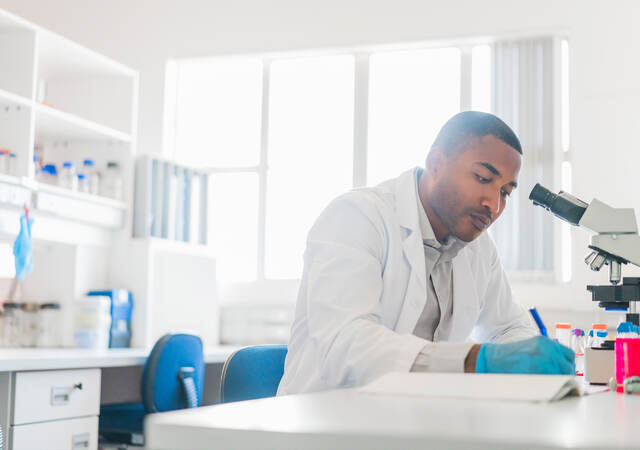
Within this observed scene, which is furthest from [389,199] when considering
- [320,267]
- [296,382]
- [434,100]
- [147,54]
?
[147,54]

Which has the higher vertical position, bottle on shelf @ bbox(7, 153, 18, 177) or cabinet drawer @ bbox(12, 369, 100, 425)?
bottle on shelf @ bbox(7, 153, 18, 177)

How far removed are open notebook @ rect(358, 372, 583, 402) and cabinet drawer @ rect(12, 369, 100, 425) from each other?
1741 millimetres

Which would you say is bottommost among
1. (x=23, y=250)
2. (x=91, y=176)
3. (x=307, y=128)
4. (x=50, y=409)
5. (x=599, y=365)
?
(x=50, y=409)

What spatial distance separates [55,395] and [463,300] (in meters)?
1.45

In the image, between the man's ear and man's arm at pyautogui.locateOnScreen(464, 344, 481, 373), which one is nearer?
man's arm at pyautogui.locateOnScreen(464, 344, 481, 373)

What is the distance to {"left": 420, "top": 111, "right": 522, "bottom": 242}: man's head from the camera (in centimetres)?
153

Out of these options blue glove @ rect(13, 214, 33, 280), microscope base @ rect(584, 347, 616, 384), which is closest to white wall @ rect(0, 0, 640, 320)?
blue glove @ rect(13, 214, 33, 280)

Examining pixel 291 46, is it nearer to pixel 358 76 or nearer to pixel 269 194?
pixel 358 76

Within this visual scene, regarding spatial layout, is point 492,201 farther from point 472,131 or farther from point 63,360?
point 63,360

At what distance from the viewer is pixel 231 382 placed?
1683 mm

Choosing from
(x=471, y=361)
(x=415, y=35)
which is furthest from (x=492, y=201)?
(x=415, y=35)

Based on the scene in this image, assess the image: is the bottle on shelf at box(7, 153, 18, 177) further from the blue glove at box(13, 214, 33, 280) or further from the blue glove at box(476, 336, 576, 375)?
the blue glove at box(476, 336, 576, 375)

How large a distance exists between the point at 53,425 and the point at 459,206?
5.29 ft

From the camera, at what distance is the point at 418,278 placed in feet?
5.01
